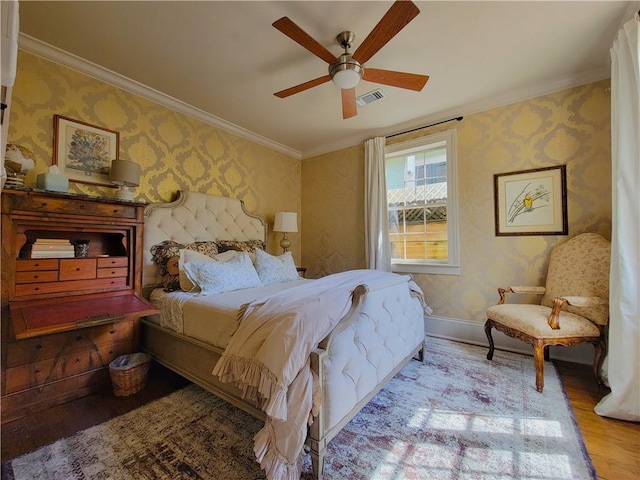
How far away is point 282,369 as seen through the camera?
3.98 feet

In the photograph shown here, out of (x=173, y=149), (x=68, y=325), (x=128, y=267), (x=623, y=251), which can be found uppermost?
(x=173, y=149)

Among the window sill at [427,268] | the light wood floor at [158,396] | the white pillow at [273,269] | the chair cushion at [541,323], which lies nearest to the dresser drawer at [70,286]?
the light wood floor at [158,396]

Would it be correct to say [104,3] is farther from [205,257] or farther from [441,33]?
[441,33]

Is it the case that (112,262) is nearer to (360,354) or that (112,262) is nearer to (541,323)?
(360,354)

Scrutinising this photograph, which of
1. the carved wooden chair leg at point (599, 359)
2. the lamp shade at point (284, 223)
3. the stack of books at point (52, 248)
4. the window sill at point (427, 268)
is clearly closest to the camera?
the stack of books at point (52, 248)

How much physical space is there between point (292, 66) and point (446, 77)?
1456mm

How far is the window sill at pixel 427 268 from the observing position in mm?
3188

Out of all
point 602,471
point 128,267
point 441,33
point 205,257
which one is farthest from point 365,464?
point 441,33

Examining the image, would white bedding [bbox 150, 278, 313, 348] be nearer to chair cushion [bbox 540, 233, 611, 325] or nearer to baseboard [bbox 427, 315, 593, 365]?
baseboard [bbox 427, 315, 593, 365]

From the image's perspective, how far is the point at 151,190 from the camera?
2.81 meters

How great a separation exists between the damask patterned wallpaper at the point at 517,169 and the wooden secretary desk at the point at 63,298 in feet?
9.34

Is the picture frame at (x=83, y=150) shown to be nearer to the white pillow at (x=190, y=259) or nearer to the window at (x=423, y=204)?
the white pillow at (x=190, y=259)

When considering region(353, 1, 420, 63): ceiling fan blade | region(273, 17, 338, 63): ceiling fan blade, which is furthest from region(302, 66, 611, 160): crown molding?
region(273, 17, 338, 63): ceiling fan blade

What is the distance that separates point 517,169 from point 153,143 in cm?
383
